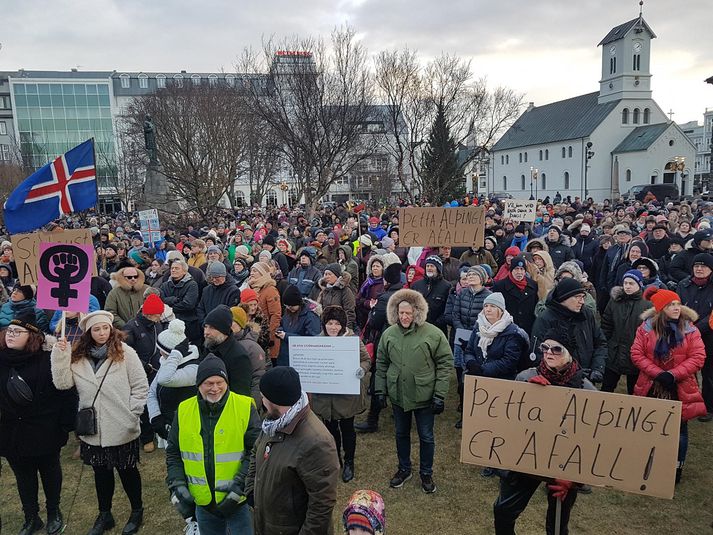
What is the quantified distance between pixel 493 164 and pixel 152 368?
9605cm

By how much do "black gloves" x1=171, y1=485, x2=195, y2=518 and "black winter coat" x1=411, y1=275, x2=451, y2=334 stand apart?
4025 millimetres

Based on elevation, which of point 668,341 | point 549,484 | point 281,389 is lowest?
point 549,484

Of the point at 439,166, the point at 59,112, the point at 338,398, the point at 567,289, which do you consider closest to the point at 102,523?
the point at 338,398

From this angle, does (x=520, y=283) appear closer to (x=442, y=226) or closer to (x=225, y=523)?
(x=442, y=226)

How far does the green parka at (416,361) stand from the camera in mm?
4867

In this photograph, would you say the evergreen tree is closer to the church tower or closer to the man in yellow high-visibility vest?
the man in yellow high-visibility vest

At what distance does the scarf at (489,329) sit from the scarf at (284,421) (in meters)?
2.56

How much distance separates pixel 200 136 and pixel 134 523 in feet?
76.2

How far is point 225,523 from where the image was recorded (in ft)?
12.0

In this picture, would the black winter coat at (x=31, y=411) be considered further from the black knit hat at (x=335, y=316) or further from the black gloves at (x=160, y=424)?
the black knit hat at (x=335, y=316)

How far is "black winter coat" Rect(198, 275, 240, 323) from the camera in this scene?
6914 millimetres

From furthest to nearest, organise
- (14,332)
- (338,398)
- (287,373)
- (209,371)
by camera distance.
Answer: (338,398), (14,332), (209,371), (287,373)

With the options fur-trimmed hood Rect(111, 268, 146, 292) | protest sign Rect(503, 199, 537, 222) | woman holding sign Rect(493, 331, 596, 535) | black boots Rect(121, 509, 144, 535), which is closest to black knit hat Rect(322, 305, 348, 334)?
woman holding sign Rect(493, 331, 596, 535)

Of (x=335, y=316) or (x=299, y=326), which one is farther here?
(x=299, y=326)
